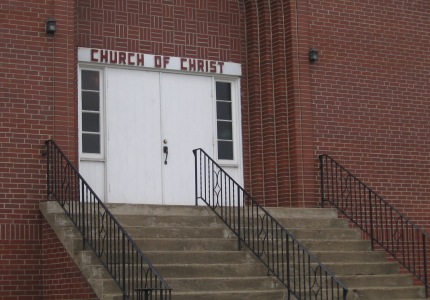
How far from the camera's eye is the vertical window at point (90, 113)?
14.7m

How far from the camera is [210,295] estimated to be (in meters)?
11.7

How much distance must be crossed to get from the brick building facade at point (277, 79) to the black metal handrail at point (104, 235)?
0.30 metres

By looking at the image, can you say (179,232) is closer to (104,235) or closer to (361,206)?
(104,235)

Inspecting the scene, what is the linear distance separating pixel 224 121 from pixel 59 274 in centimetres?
492

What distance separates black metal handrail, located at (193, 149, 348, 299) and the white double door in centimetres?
44

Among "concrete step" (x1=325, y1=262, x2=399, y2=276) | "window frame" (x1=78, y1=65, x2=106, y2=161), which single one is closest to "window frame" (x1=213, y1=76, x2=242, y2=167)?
"window frame" (x1=78, y1=65, x2=106, y2=161)

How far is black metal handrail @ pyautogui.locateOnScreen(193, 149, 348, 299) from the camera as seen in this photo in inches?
492

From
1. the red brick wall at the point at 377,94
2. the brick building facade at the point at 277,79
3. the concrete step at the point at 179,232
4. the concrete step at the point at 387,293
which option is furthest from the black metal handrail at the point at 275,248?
the red brick wall at the point at 377,94

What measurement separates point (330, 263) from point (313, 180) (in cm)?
245

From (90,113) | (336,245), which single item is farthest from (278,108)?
(90,113)

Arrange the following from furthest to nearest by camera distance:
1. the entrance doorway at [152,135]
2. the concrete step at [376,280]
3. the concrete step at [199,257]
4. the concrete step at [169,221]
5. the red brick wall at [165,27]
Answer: the red brick wall at [165,27], the entrance doorway at [152,135], the concrete step at [376,280], the concrete step at [169,221], the concrete step at [199,257]

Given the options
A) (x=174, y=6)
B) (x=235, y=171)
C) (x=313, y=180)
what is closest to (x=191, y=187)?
(x=235, y=171)

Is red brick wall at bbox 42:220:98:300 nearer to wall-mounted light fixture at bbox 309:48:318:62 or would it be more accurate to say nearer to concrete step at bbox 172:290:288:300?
concrete step at bbox 172:290:288:300

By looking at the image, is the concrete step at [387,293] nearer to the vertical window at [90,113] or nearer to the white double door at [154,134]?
the white double door at [154,134]
